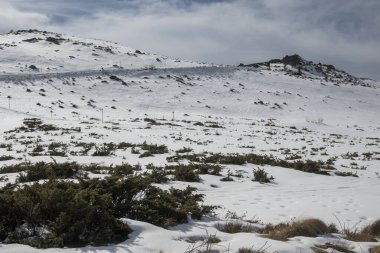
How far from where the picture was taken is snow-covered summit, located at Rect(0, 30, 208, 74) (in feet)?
240

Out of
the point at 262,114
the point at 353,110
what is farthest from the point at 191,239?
the point at 353,110

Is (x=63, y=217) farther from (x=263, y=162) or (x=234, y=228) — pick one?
(x=263, y=162)

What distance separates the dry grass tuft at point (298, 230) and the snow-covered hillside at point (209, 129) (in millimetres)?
171

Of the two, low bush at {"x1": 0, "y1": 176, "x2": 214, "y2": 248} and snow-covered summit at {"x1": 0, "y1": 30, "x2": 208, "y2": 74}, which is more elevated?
snow-covered summit at {"x1": 0, "y1": 30, "x2": 208, "y2": 74}

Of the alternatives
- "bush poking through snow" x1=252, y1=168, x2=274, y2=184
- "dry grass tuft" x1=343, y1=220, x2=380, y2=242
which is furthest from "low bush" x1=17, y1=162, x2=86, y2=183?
"dry grass tuft" x1=343, y1=220, x2=380, y2=242

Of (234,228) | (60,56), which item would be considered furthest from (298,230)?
(60,56)

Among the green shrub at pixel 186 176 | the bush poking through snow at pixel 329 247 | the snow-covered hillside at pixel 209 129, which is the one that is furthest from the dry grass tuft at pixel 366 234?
the green shrub at pixel 186 176

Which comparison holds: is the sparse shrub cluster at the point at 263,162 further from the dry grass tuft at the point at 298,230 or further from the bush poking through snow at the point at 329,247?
the bush poking through snow at the point at 329,247

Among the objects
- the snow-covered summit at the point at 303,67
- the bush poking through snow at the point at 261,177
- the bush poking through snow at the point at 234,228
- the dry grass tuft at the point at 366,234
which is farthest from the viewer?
the snow-covered summit at the point at 303,67

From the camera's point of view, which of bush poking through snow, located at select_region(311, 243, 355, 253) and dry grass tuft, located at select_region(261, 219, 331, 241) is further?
dry grass tuft, located at select_region(261, 219, 331, 241)

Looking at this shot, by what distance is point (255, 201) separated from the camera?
10.3m

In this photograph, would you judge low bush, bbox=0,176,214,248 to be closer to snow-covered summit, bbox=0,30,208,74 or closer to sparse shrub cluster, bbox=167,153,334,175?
sparse shrub cluster, bbox=167,153,334,175

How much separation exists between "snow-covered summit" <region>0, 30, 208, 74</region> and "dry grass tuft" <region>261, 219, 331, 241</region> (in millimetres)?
66384

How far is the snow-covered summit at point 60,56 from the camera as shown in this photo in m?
73.1
